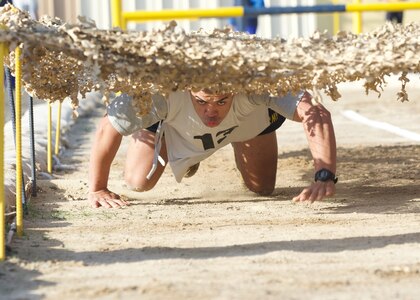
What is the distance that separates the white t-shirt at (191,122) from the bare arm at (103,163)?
0.22 ft

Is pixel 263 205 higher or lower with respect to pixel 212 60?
lower

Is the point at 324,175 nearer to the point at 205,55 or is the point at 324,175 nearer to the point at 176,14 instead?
the point at 205,55

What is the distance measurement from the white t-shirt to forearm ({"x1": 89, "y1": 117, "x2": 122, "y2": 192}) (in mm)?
58

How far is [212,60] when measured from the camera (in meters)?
3.48

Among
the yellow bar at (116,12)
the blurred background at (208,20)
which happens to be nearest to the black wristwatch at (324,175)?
the yellow bar at (116,12)

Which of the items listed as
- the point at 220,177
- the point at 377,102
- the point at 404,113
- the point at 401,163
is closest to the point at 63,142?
the point at 220,177

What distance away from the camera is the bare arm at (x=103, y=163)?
4.69 meters

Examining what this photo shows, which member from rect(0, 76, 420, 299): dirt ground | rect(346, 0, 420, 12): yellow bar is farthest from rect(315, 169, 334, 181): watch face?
rect(346, 0, 420, 12): yellow bar

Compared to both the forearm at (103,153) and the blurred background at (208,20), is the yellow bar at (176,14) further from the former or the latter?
the blurred background at (208,20)

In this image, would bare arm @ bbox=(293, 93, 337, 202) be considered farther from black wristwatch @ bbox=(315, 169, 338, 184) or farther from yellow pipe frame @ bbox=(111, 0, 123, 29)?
yellow pipe frame @ bbox=(111, 0, 123, 29)

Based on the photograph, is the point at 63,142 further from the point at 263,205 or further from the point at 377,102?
the point at 377,102

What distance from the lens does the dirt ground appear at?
295cm

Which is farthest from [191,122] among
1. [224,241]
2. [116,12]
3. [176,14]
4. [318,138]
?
[176,14]

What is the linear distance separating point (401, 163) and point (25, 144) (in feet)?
7.55
